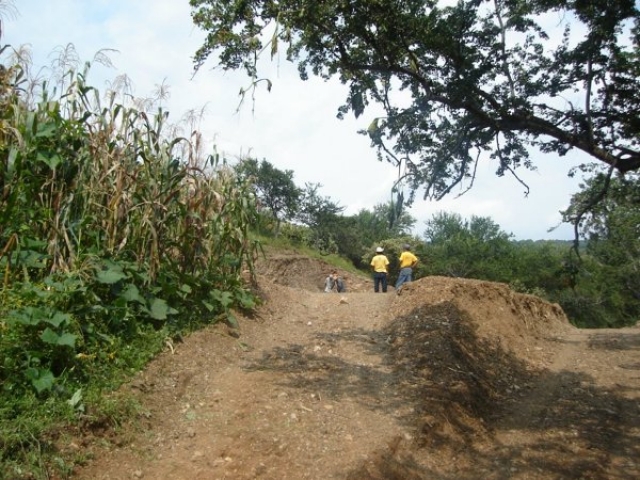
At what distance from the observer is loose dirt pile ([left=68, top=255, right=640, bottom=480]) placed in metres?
3.71

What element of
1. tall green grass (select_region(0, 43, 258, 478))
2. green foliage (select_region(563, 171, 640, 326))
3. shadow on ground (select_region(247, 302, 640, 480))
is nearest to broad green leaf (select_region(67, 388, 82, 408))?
tall green grass (select_region(0, 43, 258, 478))

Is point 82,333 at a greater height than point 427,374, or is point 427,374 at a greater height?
point 82,333

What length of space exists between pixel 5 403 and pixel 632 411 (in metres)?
5.85

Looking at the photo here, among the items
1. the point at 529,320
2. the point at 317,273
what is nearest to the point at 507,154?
the point at 529,320

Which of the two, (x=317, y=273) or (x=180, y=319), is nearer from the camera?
(x=180, y=319)

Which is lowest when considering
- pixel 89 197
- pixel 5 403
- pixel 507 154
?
pixel 5 403

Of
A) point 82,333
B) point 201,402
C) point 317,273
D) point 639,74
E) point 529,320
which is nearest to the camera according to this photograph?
point 82,333

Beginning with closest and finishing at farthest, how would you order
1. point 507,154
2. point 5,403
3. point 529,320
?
1. point 5,403
2. point 507,154
3. point 529,320

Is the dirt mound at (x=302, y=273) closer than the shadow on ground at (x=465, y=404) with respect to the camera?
No

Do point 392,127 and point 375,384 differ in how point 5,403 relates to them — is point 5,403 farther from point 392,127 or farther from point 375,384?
point 392,127

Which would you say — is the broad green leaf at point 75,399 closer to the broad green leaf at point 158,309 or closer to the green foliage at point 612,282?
the broad green leaf at point 158,309

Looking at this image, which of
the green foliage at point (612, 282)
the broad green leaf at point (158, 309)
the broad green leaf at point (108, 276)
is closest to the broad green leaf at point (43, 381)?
the broad green leaf at point (108, 276)

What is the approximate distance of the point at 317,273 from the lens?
22.9m

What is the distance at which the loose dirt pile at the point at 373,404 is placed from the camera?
371 centimetres
